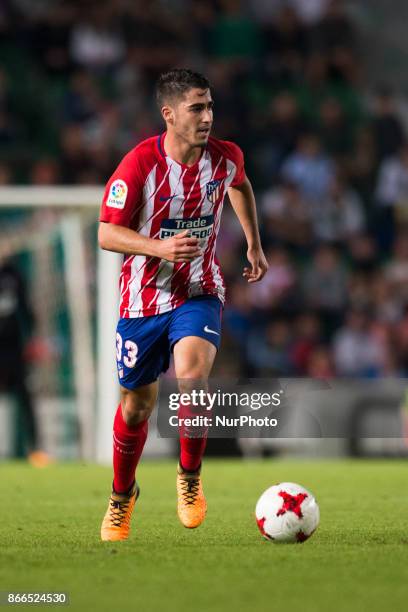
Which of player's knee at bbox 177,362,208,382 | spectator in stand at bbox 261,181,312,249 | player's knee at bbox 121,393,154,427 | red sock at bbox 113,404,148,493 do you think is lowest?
red sock at bbox 113,404,148,493

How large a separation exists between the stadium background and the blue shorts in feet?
22.1

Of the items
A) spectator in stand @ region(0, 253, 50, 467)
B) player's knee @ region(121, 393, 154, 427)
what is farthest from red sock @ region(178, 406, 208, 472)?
spectator in stand @ region(0, 253, 50, 467)

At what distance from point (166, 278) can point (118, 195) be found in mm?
464

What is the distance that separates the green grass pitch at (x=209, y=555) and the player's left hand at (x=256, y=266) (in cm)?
119

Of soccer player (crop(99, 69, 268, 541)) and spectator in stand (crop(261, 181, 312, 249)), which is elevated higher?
spectator in stand (crop(261, 181, 312, 249))

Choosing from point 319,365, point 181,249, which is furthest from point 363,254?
point 181,249

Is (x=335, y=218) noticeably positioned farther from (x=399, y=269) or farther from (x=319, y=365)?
(x=319, y=365)

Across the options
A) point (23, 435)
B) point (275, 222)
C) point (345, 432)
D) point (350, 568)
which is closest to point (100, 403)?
point (23, 435)

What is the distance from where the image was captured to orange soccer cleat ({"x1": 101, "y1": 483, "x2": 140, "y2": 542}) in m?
5.59

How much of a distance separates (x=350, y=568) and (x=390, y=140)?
11814mm

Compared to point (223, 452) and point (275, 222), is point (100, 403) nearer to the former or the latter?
point (223, 452)

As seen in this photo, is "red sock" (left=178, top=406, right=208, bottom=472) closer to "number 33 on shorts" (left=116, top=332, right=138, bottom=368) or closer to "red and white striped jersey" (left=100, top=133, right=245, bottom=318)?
"number 33 on shorts" (left=116, top=332, right=138, bottom=368)

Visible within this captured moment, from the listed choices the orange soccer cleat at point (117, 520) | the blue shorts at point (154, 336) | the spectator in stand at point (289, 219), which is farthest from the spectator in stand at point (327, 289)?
the orange soccer cleat at point (117, 520)

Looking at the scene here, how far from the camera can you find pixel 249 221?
619 cm
